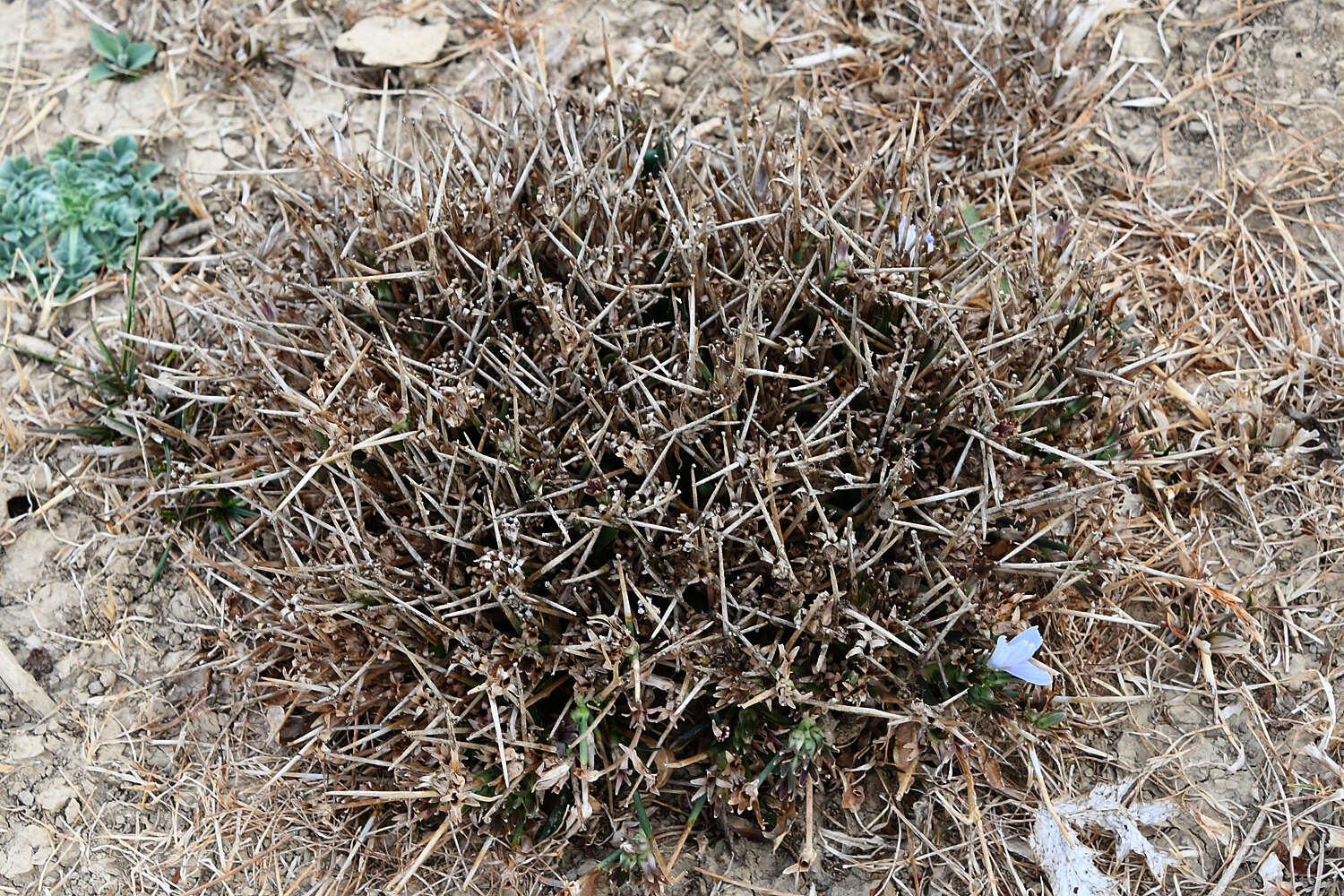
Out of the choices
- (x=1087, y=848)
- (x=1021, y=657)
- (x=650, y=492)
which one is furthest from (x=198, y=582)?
(x=1087, y=848)

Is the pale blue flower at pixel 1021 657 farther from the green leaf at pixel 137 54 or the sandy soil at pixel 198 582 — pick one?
the green leaf at pixel 137 54

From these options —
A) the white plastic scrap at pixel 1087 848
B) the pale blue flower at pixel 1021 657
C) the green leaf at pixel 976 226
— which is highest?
the green leaf at pixel 976 226

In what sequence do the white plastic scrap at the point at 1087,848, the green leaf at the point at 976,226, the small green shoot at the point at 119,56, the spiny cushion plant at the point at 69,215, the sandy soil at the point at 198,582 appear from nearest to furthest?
1. the white plastic scrap at the point at 1087,848
2. the sandy soil at the point at 198,582
3. the green leaf at the point at 976,226
4. the spiny cushion plant at the point at 69,215
5. the small green shoot at the point at 119,56

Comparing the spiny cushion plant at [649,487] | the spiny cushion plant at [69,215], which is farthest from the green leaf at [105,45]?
the spiny cushion plant at [649,487]

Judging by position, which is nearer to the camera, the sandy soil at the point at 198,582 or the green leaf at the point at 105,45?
the sandy soil at the point at 198,582

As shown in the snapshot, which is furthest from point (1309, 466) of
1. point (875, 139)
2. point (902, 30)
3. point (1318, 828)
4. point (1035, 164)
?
point (902, 30)

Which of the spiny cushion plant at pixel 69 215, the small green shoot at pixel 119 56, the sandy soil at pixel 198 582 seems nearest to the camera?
the sandy soil at pixel 198 582

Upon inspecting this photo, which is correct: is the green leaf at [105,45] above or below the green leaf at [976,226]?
below
